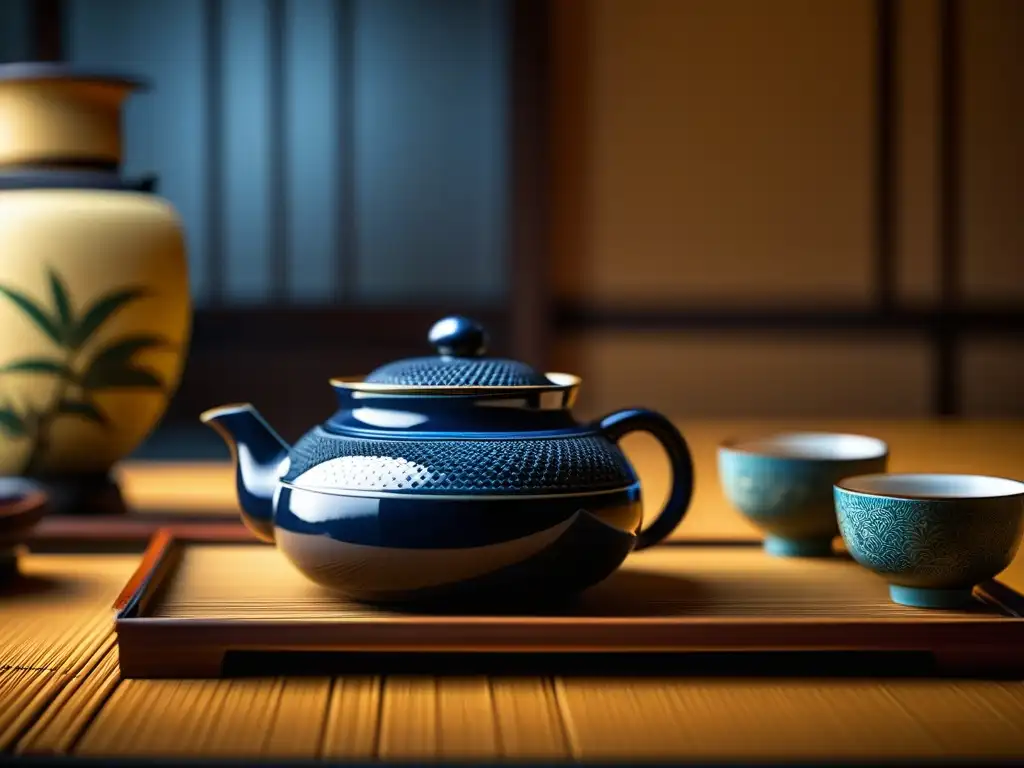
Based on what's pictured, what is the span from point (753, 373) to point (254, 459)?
2.21m

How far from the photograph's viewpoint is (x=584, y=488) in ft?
1.92

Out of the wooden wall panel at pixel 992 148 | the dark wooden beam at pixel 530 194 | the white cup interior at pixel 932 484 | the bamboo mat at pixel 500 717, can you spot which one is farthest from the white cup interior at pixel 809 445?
the wooden wall panel at pixel 992 148

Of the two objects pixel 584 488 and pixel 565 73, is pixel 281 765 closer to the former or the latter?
pixel 584 488

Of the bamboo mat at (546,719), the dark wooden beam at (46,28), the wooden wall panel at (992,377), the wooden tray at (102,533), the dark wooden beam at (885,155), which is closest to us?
the bamboo mat at (546,719)

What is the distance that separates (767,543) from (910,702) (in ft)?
0.83

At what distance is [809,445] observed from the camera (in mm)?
819

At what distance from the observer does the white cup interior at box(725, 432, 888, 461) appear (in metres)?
0.80

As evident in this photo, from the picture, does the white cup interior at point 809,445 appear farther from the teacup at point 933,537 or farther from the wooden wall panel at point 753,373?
the wooden wall panel at point 753,373

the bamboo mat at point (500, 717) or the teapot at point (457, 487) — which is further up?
the teapot at point (457, 487)

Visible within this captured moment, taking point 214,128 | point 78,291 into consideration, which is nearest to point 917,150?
point 214,128

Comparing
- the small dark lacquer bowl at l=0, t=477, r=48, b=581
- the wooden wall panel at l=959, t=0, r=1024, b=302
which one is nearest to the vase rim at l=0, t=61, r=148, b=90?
the small dark lacquer bowl at l=0, t=477, r=48, b=581

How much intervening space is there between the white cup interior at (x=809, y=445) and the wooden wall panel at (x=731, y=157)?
189cm

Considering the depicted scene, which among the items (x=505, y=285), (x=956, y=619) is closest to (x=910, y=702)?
(x=956, y=619)

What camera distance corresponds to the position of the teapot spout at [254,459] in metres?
0.65
